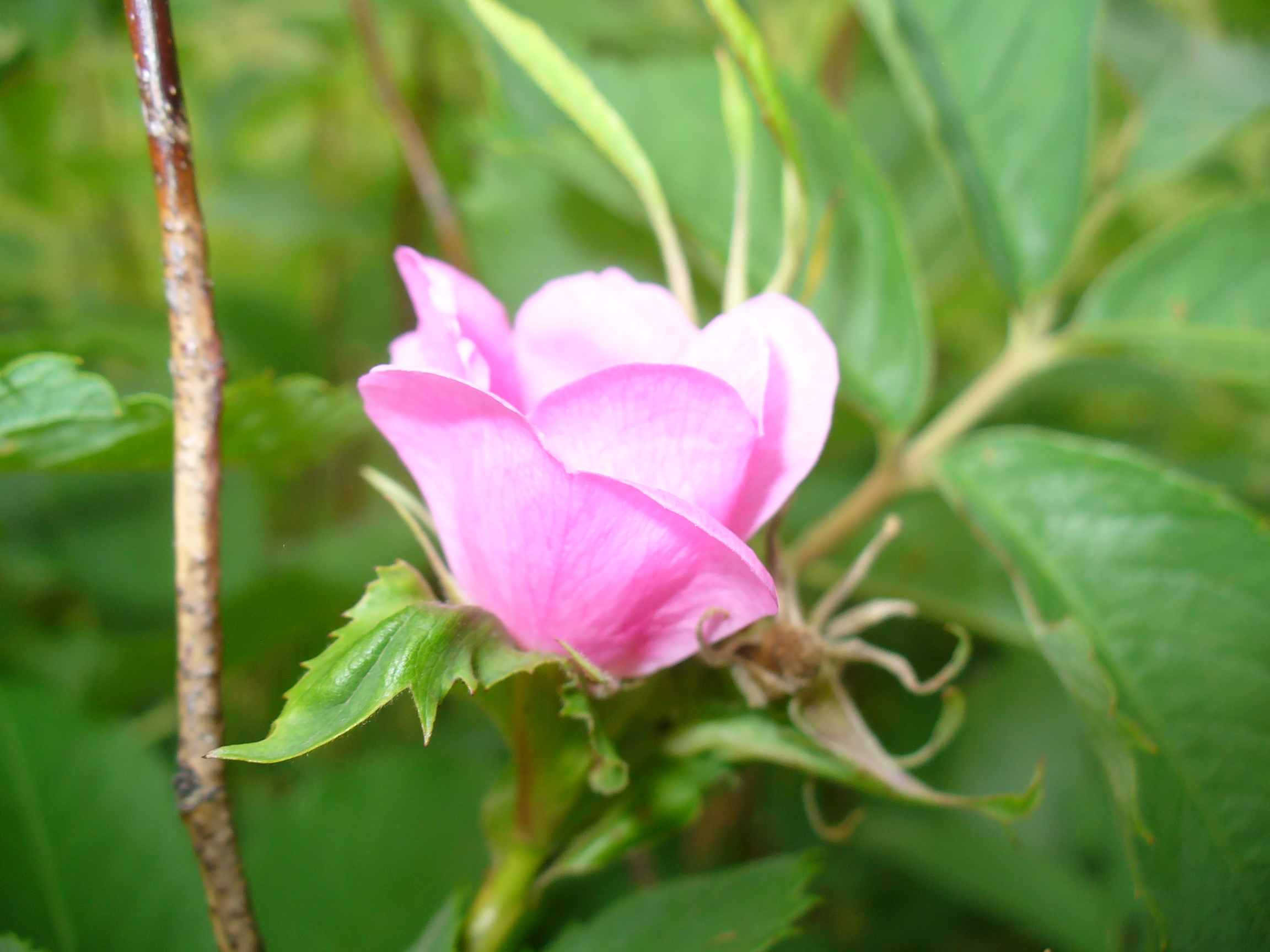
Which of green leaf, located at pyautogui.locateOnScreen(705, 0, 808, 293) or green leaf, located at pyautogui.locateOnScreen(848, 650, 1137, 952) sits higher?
green leaf, located at pyautogui.locateOnScreen(705, 0, 808, 293)

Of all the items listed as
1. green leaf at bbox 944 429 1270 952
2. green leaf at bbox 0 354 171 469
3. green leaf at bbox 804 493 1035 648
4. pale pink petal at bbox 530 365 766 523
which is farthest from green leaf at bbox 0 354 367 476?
green leaf at bbox 804 493 1035 648

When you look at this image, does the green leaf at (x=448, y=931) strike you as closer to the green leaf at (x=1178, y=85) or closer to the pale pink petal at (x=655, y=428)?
the pale pink petal at (x=655, y=428)

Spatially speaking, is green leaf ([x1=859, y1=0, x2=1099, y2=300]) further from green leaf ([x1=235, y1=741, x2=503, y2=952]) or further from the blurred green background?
green leaf ([x1=235, y1=741, x2=503, y2=952])

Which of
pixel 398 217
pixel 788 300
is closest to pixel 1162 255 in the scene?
pixel 788 300

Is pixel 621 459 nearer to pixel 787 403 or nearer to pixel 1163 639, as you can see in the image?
pixel 787 403

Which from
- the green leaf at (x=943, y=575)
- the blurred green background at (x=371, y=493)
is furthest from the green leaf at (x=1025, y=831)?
the green leaf at (x=943, y=575)

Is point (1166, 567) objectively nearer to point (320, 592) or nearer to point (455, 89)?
point (320, 592)
